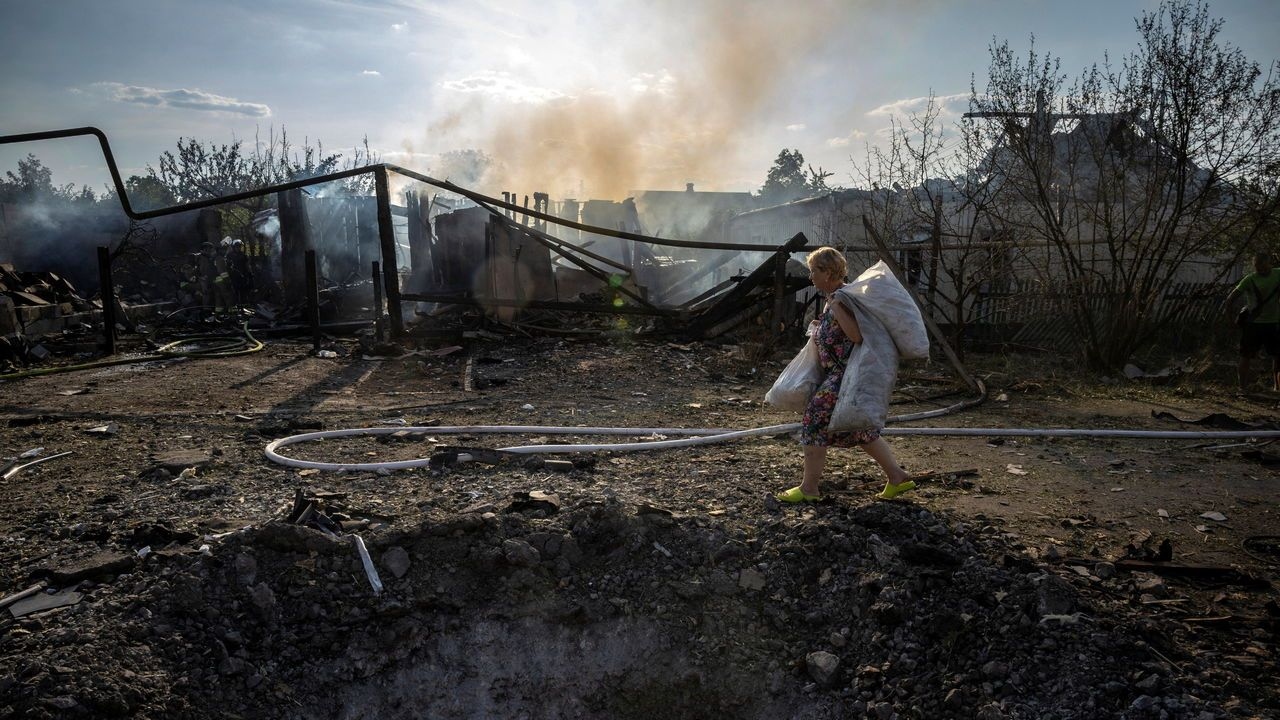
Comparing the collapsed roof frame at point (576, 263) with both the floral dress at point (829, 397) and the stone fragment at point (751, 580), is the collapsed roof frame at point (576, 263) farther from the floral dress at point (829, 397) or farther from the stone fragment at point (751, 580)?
the stone fragment at point (751, 580)

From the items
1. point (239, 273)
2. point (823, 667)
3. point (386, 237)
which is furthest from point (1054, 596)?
point (239, 273)

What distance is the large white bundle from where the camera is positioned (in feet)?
11.1

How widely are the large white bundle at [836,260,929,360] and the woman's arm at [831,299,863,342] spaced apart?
7 centimetres

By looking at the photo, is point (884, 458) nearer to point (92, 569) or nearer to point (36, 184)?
point (92, 569)

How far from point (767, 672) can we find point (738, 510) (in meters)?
0.96

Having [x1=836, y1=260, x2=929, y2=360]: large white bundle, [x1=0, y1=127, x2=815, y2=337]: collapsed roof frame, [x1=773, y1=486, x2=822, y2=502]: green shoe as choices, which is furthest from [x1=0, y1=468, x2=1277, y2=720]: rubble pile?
[x1=0, y1=127, x2=815, y2=337]: collapsed roof frame

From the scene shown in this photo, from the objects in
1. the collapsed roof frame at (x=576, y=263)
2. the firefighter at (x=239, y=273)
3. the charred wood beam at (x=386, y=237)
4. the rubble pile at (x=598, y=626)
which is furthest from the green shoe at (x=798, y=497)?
the firefighter at (x=239, y=273)

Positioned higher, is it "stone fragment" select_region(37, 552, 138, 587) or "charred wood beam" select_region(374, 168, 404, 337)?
"charred wood beam" select_region(374, 168, 404, 337)

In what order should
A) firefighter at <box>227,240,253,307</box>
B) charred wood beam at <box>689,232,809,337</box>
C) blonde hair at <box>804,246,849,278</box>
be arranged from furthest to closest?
firefighter at <box>227,240,253,307</box> → charred wood beam at <box>689,232,809,337</box> → blonde hair at <box>804,246,849,278</box>

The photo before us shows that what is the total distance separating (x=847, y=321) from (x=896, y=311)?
232 mm

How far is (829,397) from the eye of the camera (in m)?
3.54

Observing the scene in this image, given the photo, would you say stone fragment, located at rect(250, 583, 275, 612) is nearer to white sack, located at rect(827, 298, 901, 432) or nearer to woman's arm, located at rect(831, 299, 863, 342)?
white sack, located at rect(827, 298, 901, 432)

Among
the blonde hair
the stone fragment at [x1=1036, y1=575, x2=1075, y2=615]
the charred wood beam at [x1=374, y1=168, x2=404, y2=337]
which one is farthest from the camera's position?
the charred wood beam at [x1=374, y1=168, x2=404, y2=337]

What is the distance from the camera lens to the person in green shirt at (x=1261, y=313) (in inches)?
288
